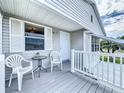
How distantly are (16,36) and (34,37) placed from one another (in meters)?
0.88

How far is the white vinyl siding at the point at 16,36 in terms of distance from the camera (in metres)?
3.19

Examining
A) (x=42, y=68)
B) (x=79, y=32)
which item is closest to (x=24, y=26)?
(x=42, y=68)

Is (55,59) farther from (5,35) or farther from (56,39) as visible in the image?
(5,35)

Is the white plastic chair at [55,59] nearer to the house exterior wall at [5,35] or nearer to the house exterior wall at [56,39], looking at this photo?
the house exterior wall at [56,39]

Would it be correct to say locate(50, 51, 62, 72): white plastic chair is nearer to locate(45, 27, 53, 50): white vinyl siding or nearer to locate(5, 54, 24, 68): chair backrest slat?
locate(45, 27, 53, 50): white vinyl siding

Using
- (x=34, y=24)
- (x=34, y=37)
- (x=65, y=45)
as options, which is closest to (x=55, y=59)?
(x=34, y=37)

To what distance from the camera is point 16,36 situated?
3316mm

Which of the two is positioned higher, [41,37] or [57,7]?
[57,7]

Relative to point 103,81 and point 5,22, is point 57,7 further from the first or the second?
point 103,81

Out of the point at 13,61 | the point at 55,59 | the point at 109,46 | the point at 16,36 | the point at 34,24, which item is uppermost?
the point at 34,24

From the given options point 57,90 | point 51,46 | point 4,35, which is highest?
point 4,35

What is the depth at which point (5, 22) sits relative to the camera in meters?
3.07

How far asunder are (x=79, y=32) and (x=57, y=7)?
11.5 ft

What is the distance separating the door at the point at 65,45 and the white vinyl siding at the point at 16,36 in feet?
9.15
